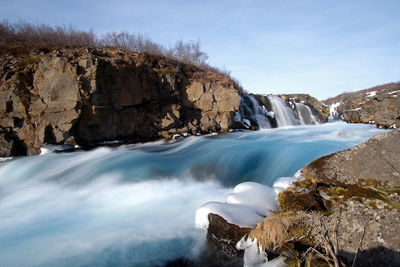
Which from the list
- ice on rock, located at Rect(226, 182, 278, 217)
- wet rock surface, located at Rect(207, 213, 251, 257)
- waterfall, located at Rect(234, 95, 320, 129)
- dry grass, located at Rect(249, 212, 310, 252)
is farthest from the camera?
waterfall, located at Rect(234, 95, 320, 129)

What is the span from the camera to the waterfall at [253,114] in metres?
17.2

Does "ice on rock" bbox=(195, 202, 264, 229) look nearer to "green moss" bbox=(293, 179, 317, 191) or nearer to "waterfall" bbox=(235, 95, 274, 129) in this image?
"green moss" bbox=(293, 179, 317, 191)

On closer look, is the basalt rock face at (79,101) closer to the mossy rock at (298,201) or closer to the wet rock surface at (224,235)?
the wet rock surface at (224,235)

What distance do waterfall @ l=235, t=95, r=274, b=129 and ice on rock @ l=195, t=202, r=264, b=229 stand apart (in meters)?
13.0

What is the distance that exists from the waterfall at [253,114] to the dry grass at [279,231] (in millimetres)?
13593

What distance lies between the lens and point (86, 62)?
35.1 ft

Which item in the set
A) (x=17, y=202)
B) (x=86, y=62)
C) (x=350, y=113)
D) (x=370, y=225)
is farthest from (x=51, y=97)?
(x=350, y=113)

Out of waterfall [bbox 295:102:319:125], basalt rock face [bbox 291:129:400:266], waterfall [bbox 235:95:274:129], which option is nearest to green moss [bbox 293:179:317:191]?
basalt rock face [bbox 291:129:400:266]

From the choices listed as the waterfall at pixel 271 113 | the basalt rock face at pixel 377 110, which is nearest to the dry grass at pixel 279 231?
the waterfall at pixel 271 113

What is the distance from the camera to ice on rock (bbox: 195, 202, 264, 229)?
3715mm

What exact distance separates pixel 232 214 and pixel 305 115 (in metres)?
20.3

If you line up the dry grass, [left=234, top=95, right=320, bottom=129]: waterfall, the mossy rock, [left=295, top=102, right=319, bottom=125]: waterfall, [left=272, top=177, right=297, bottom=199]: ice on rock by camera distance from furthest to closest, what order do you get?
[left=295, top=102, right=319, bottom=125]: waterfall → [left=234, top=95, right=320, bottom=129]: waterfall → [left=272, top=177, right=297, bottom=199]: ice on rock → the mossy rock → the dry grass

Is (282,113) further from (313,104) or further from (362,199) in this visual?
(362,199)

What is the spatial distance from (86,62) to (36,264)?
9.25 meters
